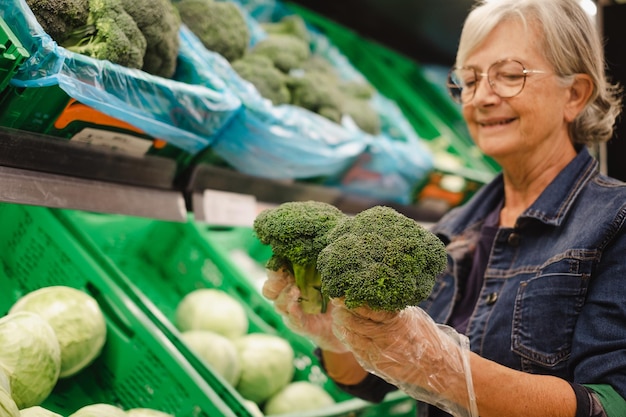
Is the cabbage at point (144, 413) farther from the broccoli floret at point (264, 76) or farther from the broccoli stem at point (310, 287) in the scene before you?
the broccoli floret at point (264, 76)

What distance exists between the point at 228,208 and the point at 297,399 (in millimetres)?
685

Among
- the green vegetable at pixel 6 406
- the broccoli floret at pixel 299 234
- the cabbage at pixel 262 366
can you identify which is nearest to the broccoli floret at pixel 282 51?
the cabbage at pixel 262 366

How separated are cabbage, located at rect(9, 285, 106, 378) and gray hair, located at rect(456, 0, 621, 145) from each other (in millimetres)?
1237

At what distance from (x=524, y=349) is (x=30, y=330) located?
1.15 metres

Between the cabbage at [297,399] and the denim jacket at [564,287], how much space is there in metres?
0.76

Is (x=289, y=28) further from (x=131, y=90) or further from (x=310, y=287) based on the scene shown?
(x=310, y=287)

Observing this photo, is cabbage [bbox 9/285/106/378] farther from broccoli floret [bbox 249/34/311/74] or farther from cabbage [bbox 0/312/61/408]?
broccoli floret [bbox 249/34/311/74]

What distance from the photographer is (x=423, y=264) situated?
124cm

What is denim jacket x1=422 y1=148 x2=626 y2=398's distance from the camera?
4.66ft

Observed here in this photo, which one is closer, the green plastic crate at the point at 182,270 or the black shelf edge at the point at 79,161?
the black shelf edge at the point at 79,161

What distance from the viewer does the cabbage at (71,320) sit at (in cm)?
166

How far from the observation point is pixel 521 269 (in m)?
1.62

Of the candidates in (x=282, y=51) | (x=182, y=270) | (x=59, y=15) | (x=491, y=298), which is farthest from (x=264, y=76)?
(x=491, y=298)

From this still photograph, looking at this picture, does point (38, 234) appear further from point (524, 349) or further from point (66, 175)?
point (524, 349)
